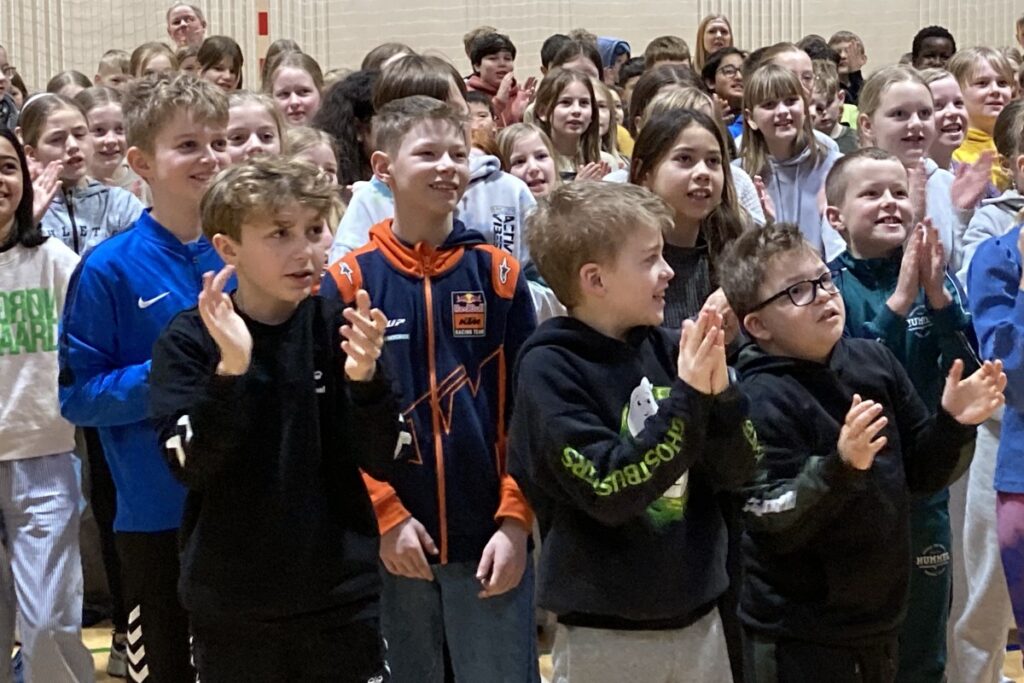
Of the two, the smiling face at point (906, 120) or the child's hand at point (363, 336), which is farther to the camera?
the smiling face at point (906, 120)

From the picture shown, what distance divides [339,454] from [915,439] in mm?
1298

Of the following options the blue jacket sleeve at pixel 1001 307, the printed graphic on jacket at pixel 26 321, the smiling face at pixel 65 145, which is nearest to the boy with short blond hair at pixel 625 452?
the blue jacket sleeve at pixel 1001 307

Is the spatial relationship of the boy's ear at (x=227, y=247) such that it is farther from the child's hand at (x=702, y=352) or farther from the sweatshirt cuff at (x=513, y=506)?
the child's hand at (x=702, y=352)

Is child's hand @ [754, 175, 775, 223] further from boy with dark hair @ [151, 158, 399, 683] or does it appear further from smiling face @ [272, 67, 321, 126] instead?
smiling face @ [272, 67, 321, 126]

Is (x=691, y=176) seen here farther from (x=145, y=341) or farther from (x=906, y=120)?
(x=906, y=120)

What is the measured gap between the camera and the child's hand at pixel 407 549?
345 cm

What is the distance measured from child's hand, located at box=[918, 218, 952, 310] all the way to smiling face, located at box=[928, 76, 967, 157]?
78.8 inches

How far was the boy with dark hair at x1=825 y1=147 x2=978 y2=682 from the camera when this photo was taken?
376 cm

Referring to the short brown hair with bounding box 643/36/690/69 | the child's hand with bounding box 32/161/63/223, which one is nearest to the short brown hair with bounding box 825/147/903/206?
the child's hand with bounding box 32/161/63/223

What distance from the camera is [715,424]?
2959mm

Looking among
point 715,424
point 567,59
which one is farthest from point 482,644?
point 567,59

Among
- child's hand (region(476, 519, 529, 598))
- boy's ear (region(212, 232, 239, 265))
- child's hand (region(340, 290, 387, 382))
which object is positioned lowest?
child's hand (region(476, 519, 529, 598))

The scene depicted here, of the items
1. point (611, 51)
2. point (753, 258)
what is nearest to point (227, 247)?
point (753, 258)

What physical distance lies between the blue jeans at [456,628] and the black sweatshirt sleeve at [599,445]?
59 cm
